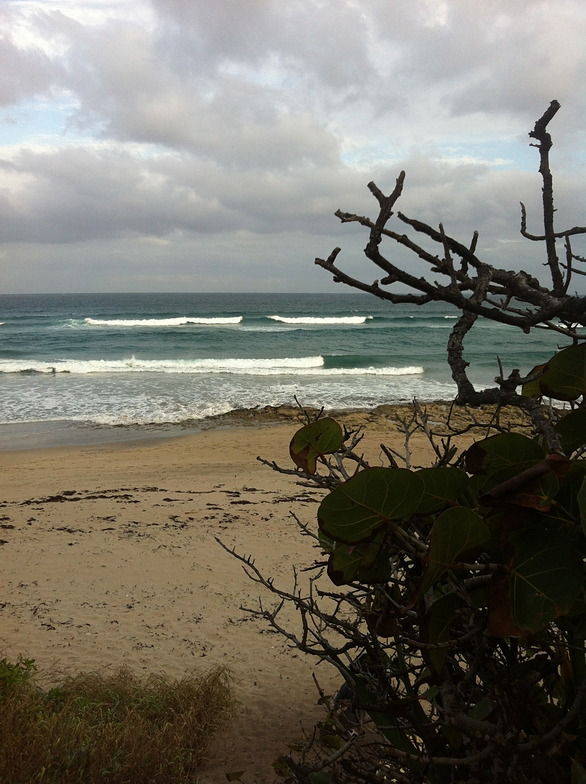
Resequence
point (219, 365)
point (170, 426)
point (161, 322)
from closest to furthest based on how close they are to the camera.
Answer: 1. point (170, 426)
2. point (219, 365)
3. point (161, 322)

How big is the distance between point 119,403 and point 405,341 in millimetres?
20557

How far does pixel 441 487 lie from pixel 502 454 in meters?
0.08

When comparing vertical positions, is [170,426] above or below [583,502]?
below

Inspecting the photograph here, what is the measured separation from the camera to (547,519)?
2.03 ft

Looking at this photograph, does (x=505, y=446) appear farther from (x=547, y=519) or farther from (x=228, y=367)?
(x=228, y=367)

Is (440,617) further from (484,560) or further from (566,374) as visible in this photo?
(566,374)

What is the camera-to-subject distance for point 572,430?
0.72 meters

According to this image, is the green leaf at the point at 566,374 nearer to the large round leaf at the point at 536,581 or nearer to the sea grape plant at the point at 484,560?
the sea grape plant at the point at 484,560

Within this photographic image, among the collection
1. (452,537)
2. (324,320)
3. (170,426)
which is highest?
(324,320)

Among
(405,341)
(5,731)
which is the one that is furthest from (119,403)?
(405,341)

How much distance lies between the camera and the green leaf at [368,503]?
2.02 feet

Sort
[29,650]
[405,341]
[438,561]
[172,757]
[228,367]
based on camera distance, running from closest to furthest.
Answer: [438,561] → [172,757] → [29,650] → [228,367] → [405,341]

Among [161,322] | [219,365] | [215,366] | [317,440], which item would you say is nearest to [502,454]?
[317,440]

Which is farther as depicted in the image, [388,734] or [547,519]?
[388,734]
